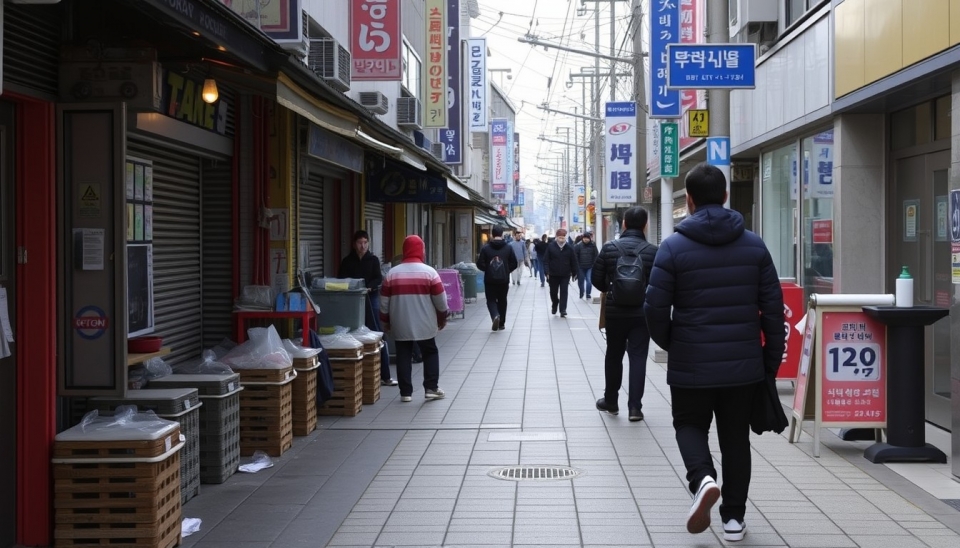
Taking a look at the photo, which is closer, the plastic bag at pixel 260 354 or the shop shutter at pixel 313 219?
the plastic bag at pixel 260 354

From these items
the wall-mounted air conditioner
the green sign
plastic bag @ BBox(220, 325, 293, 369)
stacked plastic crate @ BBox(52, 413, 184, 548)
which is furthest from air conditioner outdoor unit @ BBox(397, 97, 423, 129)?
stacked plastic crate @ BBox(52, 413, 184, 548)

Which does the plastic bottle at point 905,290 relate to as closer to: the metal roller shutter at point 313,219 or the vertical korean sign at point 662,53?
the metal roller shutter at point 313,219

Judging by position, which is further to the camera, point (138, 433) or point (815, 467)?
point (815, 467)

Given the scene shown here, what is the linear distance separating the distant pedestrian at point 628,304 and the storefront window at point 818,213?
322cm

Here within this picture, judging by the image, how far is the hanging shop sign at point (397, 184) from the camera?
16.8m

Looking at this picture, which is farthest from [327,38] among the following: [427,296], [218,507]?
[218,507]

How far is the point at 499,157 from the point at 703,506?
155 ft

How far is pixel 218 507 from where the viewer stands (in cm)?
704

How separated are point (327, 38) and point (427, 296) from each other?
18.6ft

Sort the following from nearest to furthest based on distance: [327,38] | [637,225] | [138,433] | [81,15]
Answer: [138,433], [81,15], [637,225], [327,38]

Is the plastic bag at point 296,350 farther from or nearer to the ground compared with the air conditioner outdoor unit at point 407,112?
nearer to the ground

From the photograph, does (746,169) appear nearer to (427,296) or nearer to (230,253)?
(427,296)

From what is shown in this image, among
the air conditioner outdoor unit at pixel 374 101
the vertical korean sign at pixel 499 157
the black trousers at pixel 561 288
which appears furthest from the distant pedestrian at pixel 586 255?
the vertical korean sign at pixel 499 157

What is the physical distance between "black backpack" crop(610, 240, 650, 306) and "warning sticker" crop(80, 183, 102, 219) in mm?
4794
